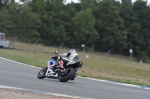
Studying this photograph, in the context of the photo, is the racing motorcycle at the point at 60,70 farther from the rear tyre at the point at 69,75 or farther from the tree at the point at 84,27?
the tree at the point at 84,27

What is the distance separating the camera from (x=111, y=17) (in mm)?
84875

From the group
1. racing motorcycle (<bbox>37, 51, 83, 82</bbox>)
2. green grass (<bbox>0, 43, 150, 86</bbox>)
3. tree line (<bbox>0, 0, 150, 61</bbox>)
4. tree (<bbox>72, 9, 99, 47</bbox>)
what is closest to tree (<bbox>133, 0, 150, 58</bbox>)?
tree line (<bbox>0, 0, 150, 61</bbox>)

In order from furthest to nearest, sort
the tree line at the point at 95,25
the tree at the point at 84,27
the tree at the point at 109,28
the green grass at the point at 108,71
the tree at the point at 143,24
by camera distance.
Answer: the tree at the point at 143,24 < the tree at the point at 109,28 < the tree line at the point at 95,25 < the tree at the point at 84,27 < the green grass at the point at 108,71

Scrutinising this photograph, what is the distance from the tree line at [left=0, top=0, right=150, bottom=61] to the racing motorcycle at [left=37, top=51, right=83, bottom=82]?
161 ft

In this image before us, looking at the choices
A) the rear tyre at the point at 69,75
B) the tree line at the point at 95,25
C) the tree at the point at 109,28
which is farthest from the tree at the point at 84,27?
the rear tyre at the point at 69,75

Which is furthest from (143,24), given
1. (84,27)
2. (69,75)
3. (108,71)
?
(69,75)

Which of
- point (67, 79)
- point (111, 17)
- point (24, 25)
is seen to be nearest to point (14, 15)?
point (24, 25)

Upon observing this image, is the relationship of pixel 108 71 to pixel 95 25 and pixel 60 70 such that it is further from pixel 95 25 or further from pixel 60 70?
pixel 95 25

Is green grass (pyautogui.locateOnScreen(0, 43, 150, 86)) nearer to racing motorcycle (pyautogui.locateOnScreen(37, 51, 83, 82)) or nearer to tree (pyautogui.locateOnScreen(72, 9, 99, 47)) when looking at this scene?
racing motorcycle (pyautogui.locateOnScreen(37, 51, 83, 82))

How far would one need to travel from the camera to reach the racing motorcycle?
54.1 feet

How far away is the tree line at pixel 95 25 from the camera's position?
260 feet

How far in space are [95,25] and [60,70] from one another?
69707mm

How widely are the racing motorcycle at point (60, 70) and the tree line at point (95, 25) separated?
49123 mm

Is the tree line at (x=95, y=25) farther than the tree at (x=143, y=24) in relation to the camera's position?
No
